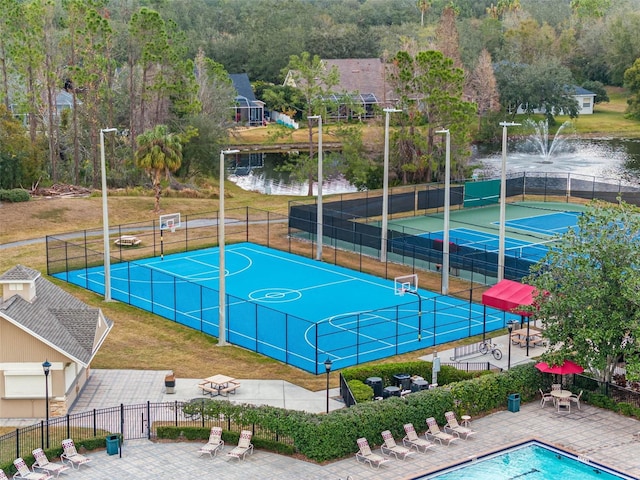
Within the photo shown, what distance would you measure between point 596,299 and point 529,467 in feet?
26.1

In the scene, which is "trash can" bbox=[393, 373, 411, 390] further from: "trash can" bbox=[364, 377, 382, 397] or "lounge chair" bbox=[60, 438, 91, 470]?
"lounge chair" bbox=[60, 438, 91, 470]

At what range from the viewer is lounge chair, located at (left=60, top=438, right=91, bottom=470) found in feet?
117

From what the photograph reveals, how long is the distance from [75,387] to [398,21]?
144319 mm

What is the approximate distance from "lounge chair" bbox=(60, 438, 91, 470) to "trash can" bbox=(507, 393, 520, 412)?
15302 mm

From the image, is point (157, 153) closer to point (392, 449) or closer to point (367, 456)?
point (392, 449)

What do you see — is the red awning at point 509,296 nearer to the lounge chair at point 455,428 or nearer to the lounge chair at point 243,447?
the lounge chair at point 455,428

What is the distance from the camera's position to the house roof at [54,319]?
40156 millimetres

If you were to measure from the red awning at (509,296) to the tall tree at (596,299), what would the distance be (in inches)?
177

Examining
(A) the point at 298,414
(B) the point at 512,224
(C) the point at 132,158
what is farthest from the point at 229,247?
(A) the point at 298,414

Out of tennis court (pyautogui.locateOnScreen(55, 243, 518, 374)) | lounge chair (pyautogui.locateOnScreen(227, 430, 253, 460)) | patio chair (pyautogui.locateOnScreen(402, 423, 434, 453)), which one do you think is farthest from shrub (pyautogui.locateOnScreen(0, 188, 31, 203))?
patio chair (pyautogui.locateOnScreen(402, 423, 434, 453))

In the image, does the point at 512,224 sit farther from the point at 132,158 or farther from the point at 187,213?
the point at 132,158

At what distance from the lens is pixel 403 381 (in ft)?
140

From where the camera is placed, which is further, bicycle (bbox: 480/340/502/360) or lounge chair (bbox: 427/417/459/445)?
bicycle (bbox: 480/340/502/360)

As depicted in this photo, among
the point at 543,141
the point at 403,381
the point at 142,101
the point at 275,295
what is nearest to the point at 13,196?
the point at 142,101
